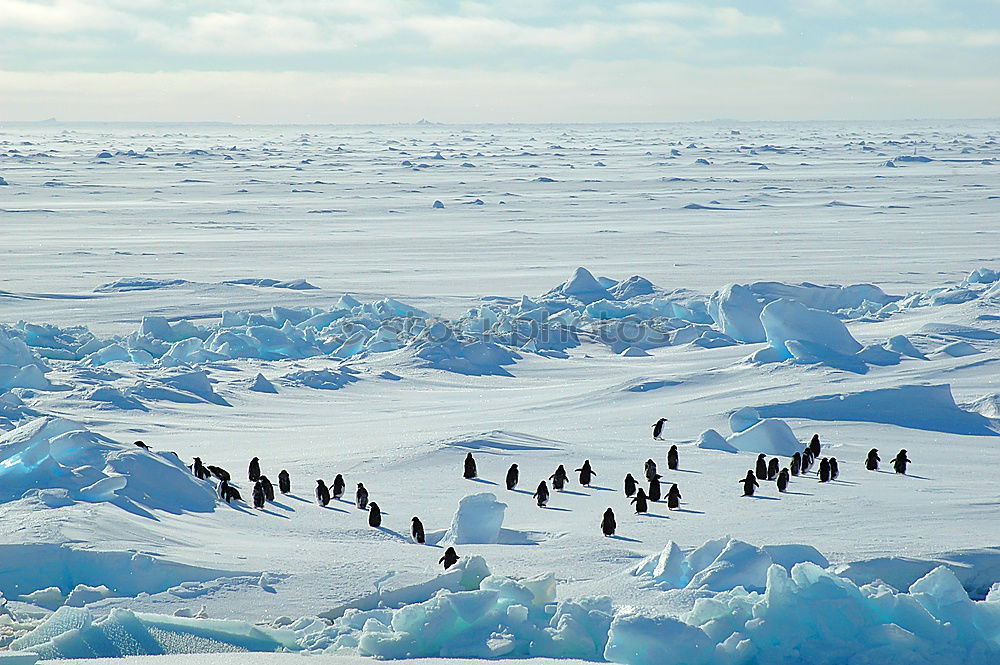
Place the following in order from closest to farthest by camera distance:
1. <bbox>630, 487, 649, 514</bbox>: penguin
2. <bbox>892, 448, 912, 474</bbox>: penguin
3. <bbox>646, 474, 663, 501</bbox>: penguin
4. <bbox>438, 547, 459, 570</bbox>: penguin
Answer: <bbox>438, 547, 459, 570</bbox>: penguin, <bbox>630, 487, 649, 514</bbox>: penguin, <bbox>646, 474, 663, 501</bbox>: penguin, <bbox>892, 448, 912, 474</bbox>: penguin

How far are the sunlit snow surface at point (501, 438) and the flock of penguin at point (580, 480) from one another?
11 centimetres

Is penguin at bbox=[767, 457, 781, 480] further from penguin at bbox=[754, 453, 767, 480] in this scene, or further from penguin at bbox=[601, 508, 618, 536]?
penguin at bbox=[601, 508, 618, 536]

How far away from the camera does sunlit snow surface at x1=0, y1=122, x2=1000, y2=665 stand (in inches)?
174

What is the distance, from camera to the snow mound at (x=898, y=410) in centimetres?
926

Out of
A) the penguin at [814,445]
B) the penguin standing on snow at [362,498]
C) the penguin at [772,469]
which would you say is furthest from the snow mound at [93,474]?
the penguin at [814,445]

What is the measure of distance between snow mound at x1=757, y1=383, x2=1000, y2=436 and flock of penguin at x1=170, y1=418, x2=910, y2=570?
1.33 m

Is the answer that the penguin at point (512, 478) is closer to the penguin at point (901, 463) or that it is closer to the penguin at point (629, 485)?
the penguin at point (629, 485)

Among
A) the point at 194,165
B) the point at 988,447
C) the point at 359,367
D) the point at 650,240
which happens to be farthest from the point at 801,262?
the point at 194,165

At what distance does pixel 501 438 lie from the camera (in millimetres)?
8844

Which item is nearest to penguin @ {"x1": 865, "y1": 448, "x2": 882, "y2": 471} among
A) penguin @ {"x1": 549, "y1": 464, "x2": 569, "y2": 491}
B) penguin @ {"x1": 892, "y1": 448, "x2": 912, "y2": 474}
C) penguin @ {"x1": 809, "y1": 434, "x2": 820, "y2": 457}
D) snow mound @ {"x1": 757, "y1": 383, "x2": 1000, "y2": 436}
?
penguin @ {"x1": 892, "y1": 448, "x2": 912, "y2": 474}

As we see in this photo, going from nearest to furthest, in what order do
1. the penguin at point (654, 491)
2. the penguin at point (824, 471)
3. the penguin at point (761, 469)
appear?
1. the penguin at point (654, 491)
2. the penguin at point (824, 471)
3. the penguin at point (761, 469)

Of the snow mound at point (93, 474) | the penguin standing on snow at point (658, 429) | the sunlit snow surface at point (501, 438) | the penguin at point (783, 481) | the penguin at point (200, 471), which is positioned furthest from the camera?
the penguin standing on snow at point (658, 429)

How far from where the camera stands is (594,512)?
6922 millimetres

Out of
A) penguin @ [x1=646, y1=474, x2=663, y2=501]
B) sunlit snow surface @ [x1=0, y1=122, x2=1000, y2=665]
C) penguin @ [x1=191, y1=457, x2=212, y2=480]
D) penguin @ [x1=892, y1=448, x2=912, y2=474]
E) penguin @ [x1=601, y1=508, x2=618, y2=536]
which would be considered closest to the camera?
sunlit snow surface @ [x1=0, y1=122, x2=1000, y2=665]
